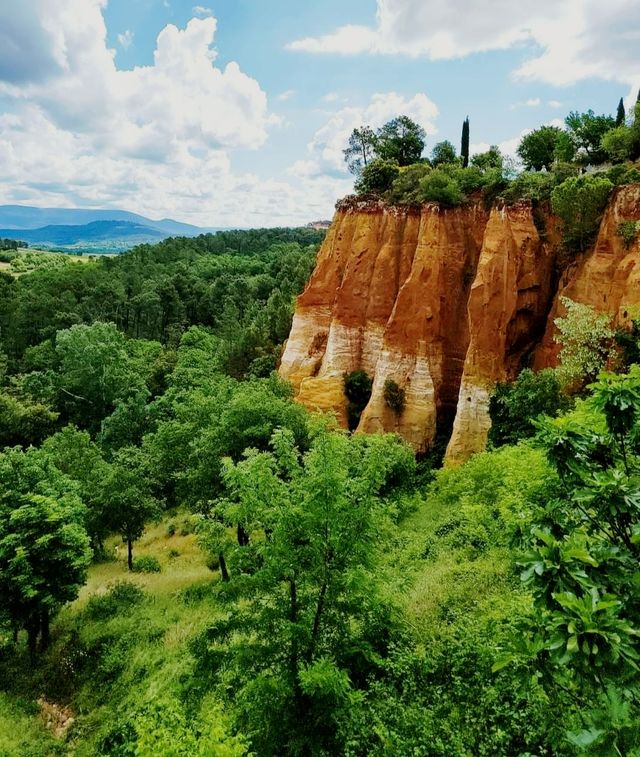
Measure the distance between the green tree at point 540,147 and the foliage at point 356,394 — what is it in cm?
1840

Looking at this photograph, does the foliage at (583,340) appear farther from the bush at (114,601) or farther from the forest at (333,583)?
the bush at (114,601)

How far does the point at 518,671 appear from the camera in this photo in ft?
17.4

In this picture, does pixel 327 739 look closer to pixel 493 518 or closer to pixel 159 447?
pixel 493 518

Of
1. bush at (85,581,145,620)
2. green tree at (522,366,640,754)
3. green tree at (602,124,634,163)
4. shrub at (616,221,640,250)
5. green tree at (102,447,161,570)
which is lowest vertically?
bush at (85,581,145,620)

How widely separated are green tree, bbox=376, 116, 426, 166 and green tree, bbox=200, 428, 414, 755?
129 feet

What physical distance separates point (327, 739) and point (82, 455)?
2587 centimetres

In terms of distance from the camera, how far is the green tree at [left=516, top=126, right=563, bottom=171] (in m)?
34.2

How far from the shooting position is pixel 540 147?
113 feet

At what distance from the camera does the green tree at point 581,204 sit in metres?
23.2

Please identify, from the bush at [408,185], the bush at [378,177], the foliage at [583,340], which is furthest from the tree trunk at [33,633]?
the bush at [378,177]

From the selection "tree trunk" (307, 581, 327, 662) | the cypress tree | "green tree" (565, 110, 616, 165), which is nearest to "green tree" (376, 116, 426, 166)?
the cypress tree

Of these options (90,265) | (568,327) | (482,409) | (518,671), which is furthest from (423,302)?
(90,265)

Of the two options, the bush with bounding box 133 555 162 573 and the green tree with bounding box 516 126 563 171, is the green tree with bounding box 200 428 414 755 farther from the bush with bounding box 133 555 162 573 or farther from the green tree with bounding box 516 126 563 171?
the green tree with bounding box 516 126 563 171

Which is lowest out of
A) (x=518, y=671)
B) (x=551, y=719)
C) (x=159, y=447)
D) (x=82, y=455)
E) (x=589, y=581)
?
(x=82, y=455)
